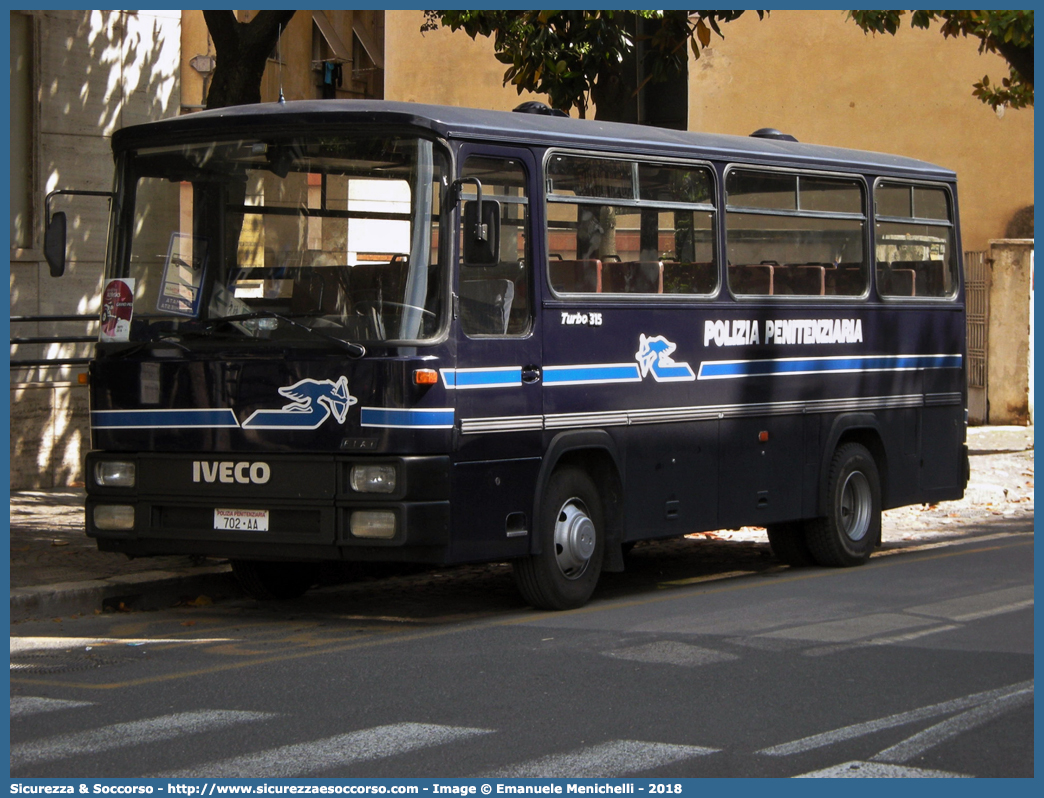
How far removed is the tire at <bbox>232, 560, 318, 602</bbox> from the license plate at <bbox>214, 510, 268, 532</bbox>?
1146 millimetres

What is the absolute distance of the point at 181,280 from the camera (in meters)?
9.22

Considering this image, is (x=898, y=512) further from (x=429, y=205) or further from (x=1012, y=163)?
(x=1012, y=163)

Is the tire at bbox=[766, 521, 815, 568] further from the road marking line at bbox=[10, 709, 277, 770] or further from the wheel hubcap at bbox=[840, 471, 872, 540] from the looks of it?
the road marking line at bbox=[10, 709, 277, 770]

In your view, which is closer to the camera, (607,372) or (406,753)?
(406,753)

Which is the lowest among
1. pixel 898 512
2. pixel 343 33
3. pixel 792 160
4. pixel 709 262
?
pixel 898 512

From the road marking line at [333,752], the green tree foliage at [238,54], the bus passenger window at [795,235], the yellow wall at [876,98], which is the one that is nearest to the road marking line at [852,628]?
the bus passenger window at [795,235]

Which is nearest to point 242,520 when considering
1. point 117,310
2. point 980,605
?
point 117,310

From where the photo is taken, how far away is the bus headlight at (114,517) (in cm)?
924

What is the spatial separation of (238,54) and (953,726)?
7.69 metres

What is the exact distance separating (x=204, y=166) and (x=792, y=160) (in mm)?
4684

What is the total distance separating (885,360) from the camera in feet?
41.3

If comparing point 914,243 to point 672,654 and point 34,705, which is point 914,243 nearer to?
point 672,654

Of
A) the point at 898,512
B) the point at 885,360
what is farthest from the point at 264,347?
the point at 898,512

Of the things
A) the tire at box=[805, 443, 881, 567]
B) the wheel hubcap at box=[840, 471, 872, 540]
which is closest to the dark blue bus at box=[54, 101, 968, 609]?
the tire at box=[805, 443, 881, 567]
